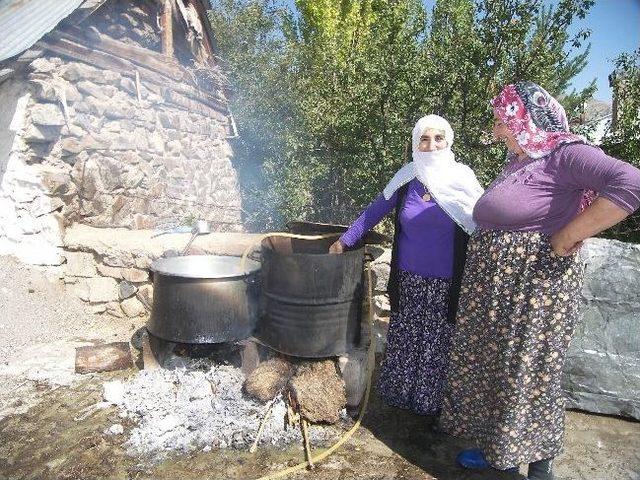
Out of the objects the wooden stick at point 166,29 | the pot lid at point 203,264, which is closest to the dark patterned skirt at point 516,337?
the pot lid at point 203,264

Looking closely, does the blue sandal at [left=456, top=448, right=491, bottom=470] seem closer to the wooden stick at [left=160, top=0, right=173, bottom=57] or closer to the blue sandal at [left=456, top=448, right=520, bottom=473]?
the blue sandal at [left=456, top=448, right=520, bottom=473]

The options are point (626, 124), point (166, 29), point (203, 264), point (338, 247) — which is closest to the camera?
point (338, 247)

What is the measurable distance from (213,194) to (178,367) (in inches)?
212

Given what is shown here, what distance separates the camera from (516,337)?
2.21 meters

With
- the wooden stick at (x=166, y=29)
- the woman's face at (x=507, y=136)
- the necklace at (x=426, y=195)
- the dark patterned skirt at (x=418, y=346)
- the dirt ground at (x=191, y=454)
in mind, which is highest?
the wooden stick at (x=166, y=29)

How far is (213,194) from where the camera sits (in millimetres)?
8398

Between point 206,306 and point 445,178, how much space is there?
180 cm

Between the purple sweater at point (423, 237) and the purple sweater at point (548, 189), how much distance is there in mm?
397

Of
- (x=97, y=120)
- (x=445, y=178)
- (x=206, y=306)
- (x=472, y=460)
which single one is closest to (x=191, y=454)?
(x=206, y=306)

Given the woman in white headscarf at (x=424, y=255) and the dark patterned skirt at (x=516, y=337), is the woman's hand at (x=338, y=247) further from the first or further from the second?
the dark patterned skirt at (x=516, y=337)

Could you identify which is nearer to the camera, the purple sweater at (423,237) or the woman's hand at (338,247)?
the purple sweater at (423,237)

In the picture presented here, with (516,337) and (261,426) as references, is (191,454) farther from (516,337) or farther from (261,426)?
(516,337)

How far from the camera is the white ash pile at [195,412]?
278cm

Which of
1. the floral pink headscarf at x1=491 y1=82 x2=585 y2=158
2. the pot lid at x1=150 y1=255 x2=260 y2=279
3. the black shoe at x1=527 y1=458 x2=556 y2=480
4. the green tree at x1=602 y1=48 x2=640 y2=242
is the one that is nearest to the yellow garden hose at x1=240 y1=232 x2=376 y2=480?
the pot lid at x1=150 y1=255 x2=260 y2=279
